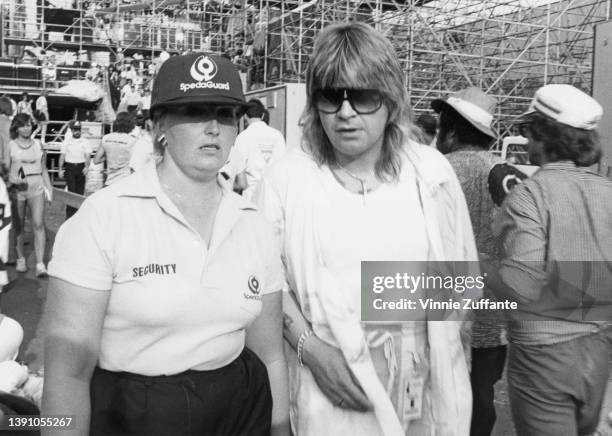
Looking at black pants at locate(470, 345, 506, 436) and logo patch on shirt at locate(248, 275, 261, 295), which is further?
black pants at locate(470, 345, 506, 436)

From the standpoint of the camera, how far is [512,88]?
17.3 meters

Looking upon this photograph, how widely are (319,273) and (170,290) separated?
0.43m

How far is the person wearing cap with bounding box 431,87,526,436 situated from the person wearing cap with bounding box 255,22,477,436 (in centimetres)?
73

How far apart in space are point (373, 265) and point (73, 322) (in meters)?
0.75

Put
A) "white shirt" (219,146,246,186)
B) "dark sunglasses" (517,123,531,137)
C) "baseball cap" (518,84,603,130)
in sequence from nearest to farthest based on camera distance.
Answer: "baseball cap" (518,84,603,130) → "dark sunglasses" (517,123,531,137) → "white shirt" (219,146,246,186)

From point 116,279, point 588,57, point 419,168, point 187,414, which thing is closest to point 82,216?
point 116,279

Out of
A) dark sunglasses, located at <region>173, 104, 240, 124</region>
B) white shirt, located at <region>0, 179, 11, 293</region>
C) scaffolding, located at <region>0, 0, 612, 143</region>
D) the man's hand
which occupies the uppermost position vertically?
scaffolding, located at <region>0, 0, 612, 143</region>

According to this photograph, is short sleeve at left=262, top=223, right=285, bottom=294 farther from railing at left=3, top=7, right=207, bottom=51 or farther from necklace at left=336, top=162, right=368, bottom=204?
railing at left=3, top=7, right=207, bottom=51

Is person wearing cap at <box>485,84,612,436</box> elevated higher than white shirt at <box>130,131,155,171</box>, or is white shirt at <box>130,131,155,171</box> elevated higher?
white shirt at <box>130,131,155,171</box>

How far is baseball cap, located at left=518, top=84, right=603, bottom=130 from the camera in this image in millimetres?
2186

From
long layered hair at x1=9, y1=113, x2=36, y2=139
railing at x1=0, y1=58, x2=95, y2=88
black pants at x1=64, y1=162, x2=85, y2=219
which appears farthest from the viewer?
railing at x1=0, y1=58, x2=95, y2=88

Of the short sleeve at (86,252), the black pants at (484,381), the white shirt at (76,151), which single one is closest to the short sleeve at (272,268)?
the short sleeve at (86,252)

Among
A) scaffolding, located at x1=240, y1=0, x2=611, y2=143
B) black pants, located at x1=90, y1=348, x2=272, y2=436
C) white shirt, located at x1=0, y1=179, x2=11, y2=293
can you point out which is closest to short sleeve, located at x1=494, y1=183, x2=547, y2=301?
black pants, located at x1=90, y1=348, x2=272, y2=436

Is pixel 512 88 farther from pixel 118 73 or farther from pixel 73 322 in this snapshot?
pixel 73 322
